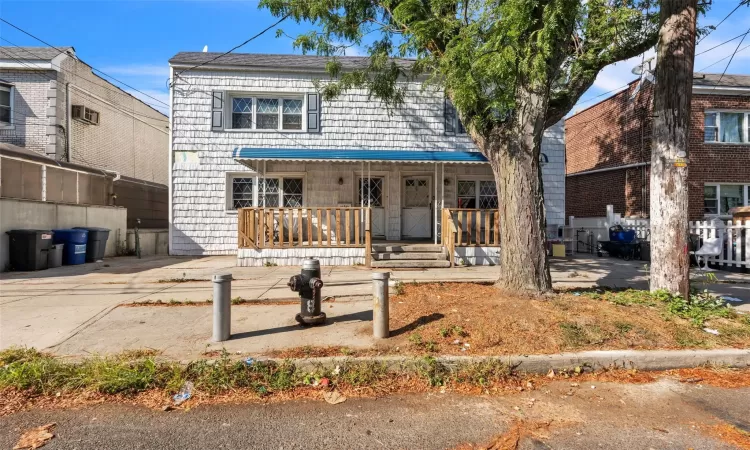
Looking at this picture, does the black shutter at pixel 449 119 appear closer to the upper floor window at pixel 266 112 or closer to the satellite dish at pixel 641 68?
the upper floor window at pixel 266 112

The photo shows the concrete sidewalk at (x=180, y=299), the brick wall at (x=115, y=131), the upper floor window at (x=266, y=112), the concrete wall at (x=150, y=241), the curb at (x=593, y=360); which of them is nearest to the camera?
the curb at (x=593, y=360)

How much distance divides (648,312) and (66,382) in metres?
6.56

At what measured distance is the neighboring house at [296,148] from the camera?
13.1 meters

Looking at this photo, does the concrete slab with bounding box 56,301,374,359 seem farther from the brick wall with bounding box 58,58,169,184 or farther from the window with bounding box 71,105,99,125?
the brick wall with bounding box 58,58,169,184

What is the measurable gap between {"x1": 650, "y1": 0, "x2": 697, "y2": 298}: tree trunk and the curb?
4.69ft

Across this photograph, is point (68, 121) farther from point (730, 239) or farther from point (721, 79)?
point (721, 79)

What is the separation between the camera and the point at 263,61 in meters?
13.5

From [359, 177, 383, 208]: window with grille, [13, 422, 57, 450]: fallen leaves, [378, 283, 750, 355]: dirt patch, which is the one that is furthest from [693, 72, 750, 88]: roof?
[13, 422, 57, 450]: fallen leaves

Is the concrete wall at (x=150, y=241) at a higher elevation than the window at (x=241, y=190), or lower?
lower

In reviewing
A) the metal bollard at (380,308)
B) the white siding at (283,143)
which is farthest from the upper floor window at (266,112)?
the metal bollard at (380,308)

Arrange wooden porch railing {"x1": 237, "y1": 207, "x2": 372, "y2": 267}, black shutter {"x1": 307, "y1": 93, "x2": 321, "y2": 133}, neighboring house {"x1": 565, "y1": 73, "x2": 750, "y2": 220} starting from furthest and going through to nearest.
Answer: neighboring house {"x1": 565, "y1": 73, "x2": 750, "y2": 220} < black shutter {"x1": 307, "y1": 93, "x2": 321, "y2": 133} < wooden porch railing {"x1": 237, "y1": 207, "x2": 372, "y2": 267}

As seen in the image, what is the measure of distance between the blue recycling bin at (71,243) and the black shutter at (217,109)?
16.1 feet

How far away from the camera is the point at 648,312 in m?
5.25

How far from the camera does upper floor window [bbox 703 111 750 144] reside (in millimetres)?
15961
